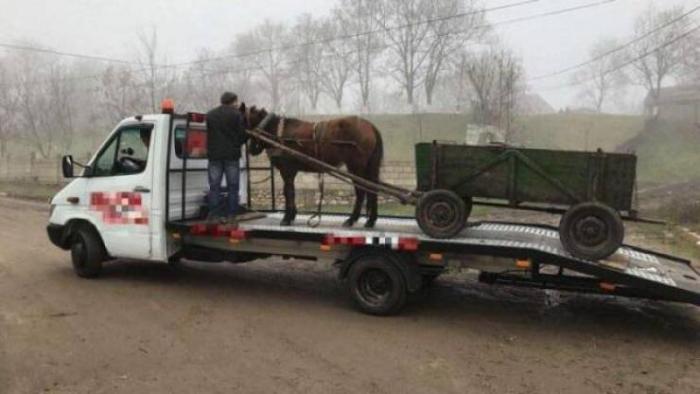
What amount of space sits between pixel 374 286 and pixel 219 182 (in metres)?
2.60

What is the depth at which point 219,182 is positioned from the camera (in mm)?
8328

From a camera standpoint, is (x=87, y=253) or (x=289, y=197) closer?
(x=289, y=197)

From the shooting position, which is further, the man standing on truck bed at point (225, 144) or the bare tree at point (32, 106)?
the bare tree at point (32, 106)

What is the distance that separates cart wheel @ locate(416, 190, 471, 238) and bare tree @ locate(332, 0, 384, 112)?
61027 mm

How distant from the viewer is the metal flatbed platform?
6.31m

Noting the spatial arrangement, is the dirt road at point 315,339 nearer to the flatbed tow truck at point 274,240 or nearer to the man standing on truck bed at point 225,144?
the flatbed tow truck at point 274,240

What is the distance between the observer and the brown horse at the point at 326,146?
7871 mm

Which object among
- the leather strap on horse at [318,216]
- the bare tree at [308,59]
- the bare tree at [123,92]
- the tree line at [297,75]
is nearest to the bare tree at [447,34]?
the tree line at [297,75]

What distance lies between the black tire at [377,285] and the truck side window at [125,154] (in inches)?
129

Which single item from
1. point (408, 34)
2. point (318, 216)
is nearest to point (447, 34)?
point (408, 34)

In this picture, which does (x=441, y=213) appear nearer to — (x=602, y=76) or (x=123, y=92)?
(x=123, y=92)

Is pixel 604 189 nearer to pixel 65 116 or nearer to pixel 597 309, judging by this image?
pixel 597 309

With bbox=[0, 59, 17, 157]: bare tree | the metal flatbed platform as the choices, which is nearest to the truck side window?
the metal flatbed platform

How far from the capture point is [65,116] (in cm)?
5019
